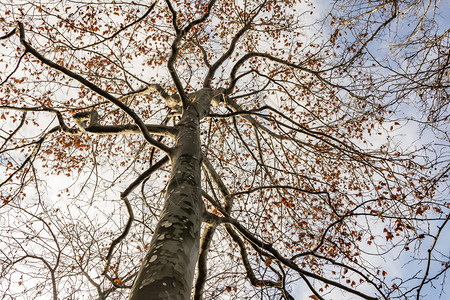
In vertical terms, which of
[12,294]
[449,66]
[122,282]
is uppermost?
[449,66]

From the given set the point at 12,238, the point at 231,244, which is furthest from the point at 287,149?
the point at 12,238

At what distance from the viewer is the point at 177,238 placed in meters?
1.77

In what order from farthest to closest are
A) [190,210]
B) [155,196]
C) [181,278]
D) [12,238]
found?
[155,196]
[12,238]
[190,210]
[181,278]

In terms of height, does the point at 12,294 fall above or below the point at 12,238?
below

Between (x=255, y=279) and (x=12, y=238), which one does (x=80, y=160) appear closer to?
(x=12, y=238)

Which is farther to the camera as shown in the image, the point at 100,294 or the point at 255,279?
the point at 100,294

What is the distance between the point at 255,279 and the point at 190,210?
1864 mm

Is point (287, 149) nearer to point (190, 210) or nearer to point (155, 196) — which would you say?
point (155, 196)

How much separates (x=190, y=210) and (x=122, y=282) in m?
3.46

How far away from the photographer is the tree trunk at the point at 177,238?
1.43m

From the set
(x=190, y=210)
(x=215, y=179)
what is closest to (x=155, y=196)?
(x=215, y=179)

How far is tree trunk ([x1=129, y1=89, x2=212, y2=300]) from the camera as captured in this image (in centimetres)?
143

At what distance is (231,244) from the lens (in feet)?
15.3

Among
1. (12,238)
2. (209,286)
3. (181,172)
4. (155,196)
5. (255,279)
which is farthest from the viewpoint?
(155,196)
